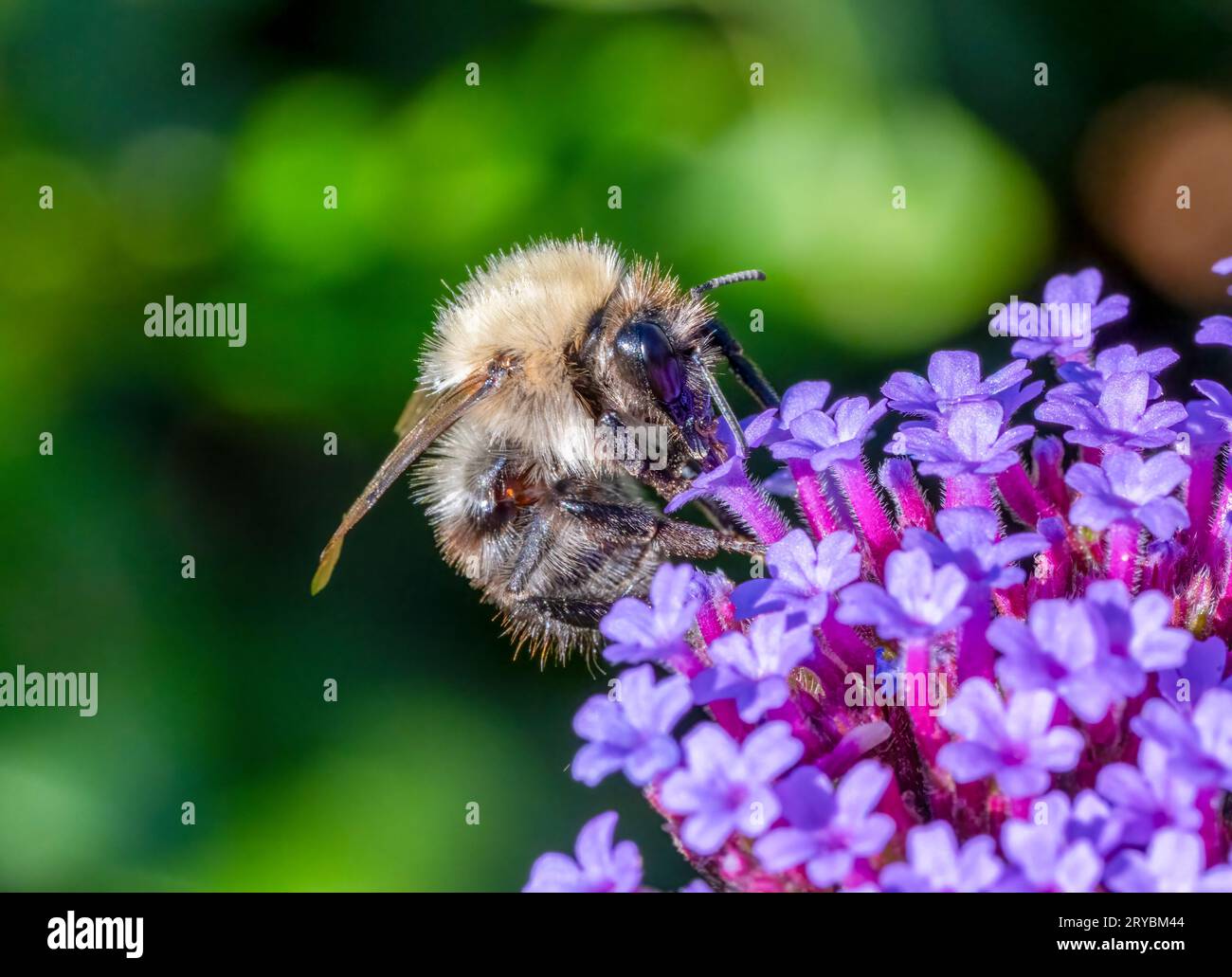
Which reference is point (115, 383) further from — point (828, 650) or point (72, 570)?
point (828, 650)

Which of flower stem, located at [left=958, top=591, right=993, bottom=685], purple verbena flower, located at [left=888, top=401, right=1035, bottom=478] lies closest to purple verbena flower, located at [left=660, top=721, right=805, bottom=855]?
flower stem, located at [left=958, top=591, right=993, bottom=685]

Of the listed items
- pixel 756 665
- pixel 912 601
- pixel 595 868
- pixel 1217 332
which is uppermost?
pixel 1217 332

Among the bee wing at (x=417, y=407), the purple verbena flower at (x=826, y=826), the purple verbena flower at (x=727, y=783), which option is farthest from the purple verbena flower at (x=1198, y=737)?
the bee wing at (x=417, y=407)

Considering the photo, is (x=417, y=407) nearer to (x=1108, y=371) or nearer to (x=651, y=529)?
(x=651, y=529)

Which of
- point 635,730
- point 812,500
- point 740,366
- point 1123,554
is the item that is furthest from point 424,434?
point 1123,554

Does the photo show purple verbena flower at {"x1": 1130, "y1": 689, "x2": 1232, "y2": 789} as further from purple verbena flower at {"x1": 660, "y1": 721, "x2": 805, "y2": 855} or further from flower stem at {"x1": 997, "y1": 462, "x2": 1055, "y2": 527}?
flower stem at {"x1": 997, "y1": 462, "x2": 1055, "y2": 527}

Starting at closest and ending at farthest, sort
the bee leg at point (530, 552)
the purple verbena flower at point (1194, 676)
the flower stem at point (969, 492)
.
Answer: the purple verbena flower at point (1194, 676), the flower stem at point (969, 492), the bee leg at point (530, 552)

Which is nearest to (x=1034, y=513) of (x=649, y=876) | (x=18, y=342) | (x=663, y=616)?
(x=663, y=616)

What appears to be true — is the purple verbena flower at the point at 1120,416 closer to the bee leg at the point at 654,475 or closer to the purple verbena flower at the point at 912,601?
the purple verbena flower at the point at 912,601
